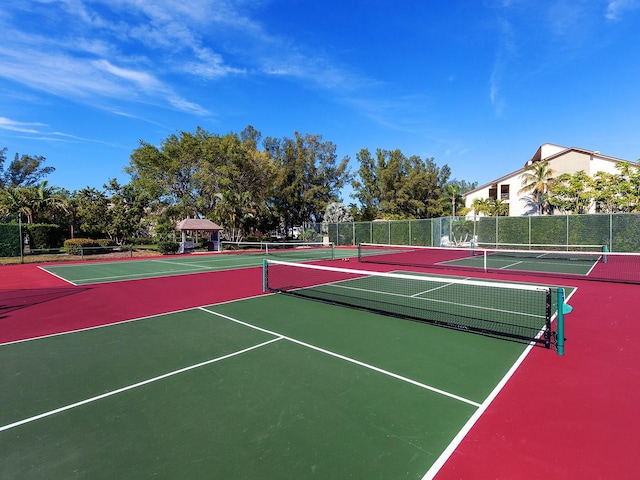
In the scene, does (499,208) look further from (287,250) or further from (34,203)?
(34,203)

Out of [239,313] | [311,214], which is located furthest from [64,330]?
[311,214]

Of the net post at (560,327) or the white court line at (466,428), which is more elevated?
the net post at (560,327)

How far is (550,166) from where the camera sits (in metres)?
36.9

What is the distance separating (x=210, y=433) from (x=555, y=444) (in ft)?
11.5

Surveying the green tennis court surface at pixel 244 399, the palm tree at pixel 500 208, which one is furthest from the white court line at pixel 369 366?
the palm tree at pixel 500 208

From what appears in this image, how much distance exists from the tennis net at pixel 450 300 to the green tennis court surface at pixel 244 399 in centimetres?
74

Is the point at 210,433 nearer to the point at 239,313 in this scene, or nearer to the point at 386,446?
the point at 386,446

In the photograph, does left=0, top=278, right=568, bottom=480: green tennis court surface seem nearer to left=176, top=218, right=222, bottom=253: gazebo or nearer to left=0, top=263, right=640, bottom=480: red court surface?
left=0, top=263, right=640, bottom=480: red court surface

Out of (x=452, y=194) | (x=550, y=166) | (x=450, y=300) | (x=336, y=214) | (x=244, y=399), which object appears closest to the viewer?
(x=244, y=399)

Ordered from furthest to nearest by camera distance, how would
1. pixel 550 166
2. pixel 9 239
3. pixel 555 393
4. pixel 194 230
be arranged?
pixel 550 166 → pixel 194 230 → pixel 9 239 → pixel 555 393

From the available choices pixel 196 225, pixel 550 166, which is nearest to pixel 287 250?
pixel 196 225

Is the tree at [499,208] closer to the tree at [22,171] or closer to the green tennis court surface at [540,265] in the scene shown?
the green tennis court surface at [540,265]

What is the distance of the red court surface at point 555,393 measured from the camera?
9.87 feet

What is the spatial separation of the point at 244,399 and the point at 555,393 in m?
4.03
